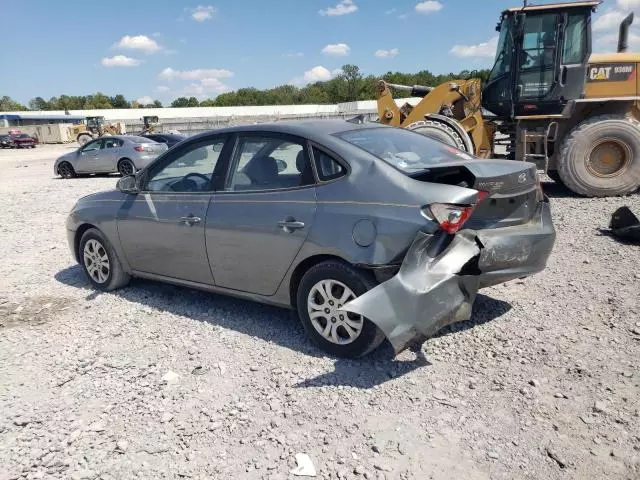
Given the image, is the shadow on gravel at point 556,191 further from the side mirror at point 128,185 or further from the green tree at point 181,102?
the green tree at point 181,102

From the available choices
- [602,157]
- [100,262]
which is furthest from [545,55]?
[100,262]

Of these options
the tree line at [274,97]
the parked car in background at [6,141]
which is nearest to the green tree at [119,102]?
the tree line at [274,97]

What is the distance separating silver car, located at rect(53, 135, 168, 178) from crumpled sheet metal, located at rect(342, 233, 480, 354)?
15750 mm

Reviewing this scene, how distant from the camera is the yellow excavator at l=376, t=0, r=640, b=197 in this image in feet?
30.2

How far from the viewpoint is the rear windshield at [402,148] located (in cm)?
381

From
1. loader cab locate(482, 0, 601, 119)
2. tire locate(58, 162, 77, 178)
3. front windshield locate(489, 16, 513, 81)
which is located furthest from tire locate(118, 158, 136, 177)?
loader cab locate(482, 0, 601, 119)

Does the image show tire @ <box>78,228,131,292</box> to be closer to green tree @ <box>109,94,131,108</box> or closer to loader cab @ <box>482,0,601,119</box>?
loader cab @ <box>482,0,601,119</box>

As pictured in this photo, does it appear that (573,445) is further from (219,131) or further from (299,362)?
(219,131)

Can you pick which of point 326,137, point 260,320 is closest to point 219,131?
point 326,137

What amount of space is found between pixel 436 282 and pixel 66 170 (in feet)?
62.4

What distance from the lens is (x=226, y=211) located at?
4.27m

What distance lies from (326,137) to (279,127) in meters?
0.51

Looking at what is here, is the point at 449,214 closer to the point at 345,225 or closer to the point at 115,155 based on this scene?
the point at 345,225

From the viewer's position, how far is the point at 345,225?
356 cm
